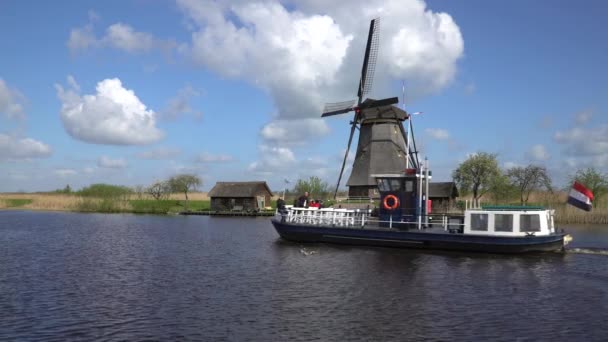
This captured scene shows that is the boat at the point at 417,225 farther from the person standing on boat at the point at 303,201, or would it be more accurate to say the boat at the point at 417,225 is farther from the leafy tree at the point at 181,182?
the leafy tree at the point at 181,182

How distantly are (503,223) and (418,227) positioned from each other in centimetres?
506

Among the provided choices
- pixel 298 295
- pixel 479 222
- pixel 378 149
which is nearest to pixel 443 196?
pixel 378 149

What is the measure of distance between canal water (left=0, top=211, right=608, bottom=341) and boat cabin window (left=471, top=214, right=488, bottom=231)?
1.62m

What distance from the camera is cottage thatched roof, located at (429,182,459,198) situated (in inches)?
2454

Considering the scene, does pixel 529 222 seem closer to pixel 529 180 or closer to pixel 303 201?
pixel 303 201

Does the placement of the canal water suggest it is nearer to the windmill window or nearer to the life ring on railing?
the life ring on railing

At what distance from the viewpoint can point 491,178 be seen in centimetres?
7194

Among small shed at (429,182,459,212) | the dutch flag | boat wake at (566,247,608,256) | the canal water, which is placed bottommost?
the canal water

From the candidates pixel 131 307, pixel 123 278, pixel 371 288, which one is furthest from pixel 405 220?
pixel 131 307

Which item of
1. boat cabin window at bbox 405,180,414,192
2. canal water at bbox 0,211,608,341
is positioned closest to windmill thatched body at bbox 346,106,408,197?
boat cabin window at bbox 405,180,414,192

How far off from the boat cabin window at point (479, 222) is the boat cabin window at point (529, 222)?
1839 mm

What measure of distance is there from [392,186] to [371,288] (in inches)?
519

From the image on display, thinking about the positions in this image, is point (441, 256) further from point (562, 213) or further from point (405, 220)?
point (562, 213)

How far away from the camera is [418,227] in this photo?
31.5 meters
